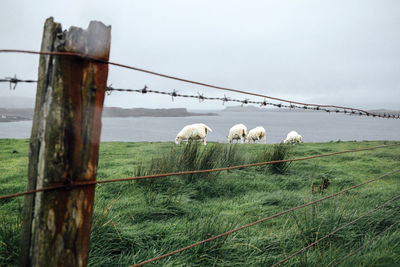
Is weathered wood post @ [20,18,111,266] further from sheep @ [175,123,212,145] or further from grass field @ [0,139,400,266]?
sheep @ [175,123,212,145]

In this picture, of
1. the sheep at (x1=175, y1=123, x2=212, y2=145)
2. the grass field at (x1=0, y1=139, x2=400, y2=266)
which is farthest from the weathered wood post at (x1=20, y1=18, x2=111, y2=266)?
the sheep at (x1=175, y1=123, x2=212, y2=145)

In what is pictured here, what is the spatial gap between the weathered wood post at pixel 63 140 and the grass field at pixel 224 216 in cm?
108

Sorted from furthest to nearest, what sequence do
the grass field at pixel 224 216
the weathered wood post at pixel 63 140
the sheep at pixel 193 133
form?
the sheep at pixel 193 133, the grass field at pixel 224 216, the weathered wood post at pixel 63 140

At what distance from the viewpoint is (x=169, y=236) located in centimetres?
258

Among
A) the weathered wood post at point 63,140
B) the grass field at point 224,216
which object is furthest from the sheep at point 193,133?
the weathered wood post at point 63,140

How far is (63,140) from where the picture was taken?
3.43 ft

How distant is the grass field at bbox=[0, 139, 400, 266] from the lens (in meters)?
2.24

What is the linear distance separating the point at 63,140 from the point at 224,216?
7.88 ft

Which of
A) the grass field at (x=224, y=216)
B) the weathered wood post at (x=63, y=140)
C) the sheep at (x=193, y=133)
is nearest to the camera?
the weathered wood post at (x=63, y=140)

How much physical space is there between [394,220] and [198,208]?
230 centimetres

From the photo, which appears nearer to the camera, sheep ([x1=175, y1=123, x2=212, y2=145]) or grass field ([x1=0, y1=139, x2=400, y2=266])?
grass field ([x1=0, y1=139, x2=400, y2=266])

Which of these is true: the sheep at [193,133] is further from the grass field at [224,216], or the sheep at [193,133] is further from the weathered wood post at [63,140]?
the weathered wood post at [63,140]

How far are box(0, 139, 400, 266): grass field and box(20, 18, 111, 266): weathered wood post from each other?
1082mm

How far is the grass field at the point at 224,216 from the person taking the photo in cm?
224
